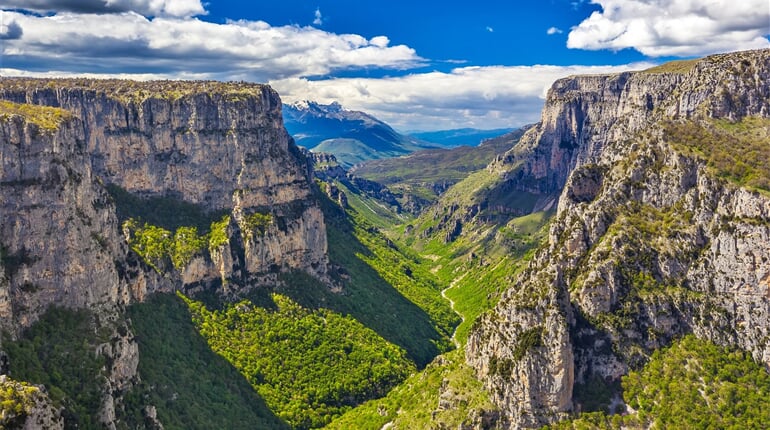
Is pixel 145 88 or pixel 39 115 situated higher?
pixel 145 88

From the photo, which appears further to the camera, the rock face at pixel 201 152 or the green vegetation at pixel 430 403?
the rock face at pixel 201 152

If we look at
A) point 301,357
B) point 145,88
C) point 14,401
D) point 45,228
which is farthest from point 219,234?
point 14,401

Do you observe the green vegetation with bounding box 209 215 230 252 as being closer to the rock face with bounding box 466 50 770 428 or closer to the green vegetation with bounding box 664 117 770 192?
the rock face with bounding box 466 50 770 428

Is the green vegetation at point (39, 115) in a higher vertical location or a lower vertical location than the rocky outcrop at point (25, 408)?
higher

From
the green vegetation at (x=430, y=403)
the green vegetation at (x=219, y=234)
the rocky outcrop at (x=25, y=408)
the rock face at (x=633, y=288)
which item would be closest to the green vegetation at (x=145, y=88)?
the green vegetation at (x=219, y=234)

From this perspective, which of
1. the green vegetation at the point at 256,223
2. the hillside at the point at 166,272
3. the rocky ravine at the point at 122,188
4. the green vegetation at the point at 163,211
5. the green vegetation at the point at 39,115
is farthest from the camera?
the green vegetation at the point at 256,223

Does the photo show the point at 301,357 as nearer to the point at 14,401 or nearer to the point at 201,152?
the point at 201,152

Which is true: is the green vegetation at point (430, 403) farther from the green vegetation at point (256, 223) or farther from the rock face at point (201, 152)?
the green vegetation at point (256, 223)
